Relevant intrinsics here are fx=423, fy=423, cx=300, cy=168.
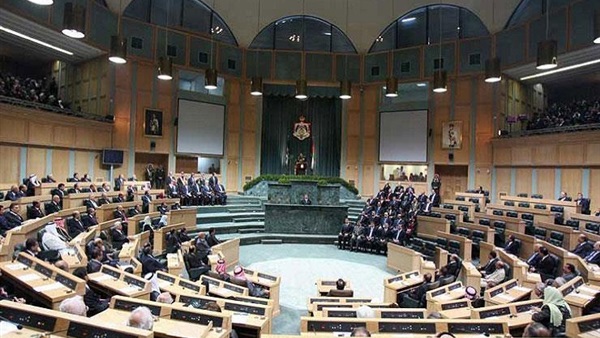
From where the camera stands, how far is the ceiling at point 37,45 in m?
12.5

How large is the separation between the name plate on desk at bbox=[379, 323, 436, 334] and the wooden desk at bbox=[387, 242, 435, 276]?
456cm

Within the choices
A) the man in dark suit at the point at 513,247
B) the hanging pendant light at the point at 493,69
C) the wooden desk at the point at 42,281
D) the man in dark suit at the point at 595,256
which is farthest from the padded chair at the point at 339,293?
the hanging pendant light at the point at 493,69

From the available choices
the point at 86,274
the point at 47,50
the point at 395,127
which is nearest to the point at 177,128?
the point at 47,50

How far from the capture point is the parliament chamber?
4946 millimetres

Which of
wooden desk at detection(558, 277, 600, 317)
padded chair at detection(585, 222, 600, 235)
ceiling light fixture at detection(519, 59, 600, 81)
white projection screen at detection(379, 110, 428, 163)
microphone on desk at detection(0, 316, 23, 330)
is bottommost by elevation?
wooden desk at detection(558, 277, 600, 317)

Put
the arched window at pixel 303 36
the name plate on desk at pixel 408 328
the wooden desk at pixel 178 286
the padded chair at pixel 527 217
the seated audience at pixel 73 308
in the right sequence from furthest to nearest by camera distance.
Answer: the arched window at pixel 303 36
the padded chair at pixel 527 217
the wooden desk at pixel 178 286
the name plate on desk at pixel 408 328
the seated audience at pixel 73 308

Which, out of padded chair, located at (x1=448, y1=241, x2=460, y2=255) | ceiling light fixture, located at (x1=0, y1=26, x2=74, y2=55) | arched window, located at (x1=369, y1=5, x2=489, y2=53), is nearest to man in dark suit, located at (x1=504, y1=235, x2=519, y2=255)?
padded chair, located at (x1=448, y1=241, x2=460, y2=255)

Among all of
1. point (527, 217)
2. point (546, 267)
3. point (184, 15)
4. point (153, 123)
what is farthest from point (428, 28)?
point (546, 267)

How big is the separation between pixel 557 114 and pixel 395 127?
6113 millimetres

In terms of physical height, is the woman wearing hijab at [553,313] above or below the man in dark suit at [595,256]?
below

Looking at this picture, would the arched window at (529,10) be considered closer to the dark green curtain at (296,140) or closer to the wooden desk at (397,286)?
the dark green curtain at (296,140)

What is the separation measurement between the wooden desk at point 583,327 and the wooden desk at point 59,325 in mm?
3546

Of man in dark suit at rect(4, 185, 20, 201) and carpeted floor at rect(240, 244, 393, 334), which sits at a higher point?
man in dark suit at rect(4, 185, 20, 201)

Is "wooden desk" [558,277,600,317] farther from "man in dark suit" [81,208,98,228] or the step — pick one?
"man in dark suit" [81,208,98,228]
